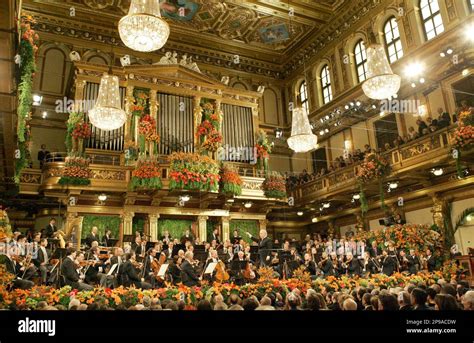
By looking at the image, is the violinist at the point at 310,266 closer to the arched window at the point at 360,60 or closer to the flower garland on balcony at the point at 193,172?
the flower garland on balcony at the point at 193,172

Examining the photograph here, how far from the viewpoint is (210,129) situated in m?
17.1

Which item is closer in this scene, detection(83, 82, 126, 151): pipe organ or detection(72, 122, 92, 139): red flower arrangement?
detection(72, 122, 92, 139): red flower arrangement

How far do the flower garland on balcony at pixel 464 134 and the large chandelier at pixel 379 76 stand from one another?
4826mm

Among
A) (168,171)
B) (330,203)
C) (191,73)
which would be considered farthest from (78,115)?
(330,203)

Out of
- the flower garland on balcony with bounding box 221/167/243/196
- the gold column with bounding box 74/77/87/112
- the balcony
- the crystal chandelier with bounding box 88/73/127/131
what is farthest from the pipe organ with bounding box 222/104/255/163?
the crystal chandelier with bounding box 88/73/127/131

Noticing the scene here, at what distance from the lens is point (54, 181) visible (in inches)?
560

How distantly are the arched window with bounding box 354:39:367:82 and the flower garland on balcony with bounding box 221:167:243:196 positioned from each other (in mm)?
8352

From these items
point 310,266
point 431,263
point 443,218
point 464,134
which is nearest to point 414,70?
point 464,134

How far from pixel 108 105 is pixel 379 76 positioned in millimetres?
5677

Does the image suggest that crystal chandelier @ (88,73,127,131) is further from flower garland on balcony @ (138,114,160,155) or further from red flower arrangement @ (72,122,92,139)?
flower garland on balcony @ (138,114,160,155)

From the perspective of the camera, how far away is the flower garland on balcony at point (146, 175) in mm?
14250

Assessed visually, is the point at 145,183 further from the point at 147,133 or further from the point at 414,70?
the point at 414,70

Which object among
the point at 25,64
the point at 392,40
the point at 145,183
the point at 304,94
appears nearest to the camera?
the point at 25,64

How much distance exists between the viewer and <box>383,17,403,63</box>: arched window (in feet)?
58.2
